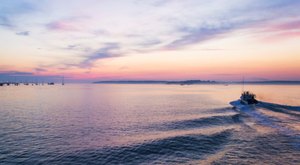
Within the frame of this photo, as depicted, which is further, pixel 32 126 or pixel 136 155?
pixel 32 126

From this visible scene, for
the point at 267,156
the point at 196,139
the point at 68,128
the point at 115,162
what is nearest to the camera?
the point at 115,162

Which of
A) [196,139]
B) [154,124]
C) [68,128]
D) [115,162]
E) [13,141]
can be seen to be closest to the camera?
[115,162]

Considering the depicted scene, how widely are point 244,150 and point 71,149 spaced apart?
18.8 metres

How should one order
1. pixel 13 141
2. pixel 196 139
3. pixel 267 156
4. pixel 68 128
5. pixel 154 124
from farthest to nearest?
pixel 154 124 → pixel 68 128 → pixel 196 139 → pixel 13 141 → pixel 267 156

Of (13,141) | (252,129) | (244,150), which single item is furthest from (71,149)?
(252,129)

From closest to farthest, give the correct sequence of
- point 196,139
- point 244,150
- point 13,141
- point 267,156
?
point 267,156
point 244,150
point 13,141
point 196,139

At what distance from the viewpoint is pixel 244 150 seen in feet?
76.9

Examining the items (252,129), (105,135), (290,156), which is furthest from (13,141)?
(252,129)

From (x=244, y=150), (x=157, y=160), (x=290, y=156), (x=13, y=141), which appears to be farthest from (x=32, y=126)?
(x=290, y=156)

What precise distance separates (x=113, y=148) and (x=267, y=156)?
16092mm

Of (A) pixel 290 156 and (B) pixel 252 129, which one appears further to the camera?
(B) pixel 252 129

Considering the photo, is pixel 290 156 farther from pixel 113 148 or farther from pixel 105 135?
pixel 105 135

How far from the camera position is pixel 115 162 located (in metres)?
20.3

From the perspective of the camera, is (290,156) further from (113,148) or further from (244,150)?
(113,148)
